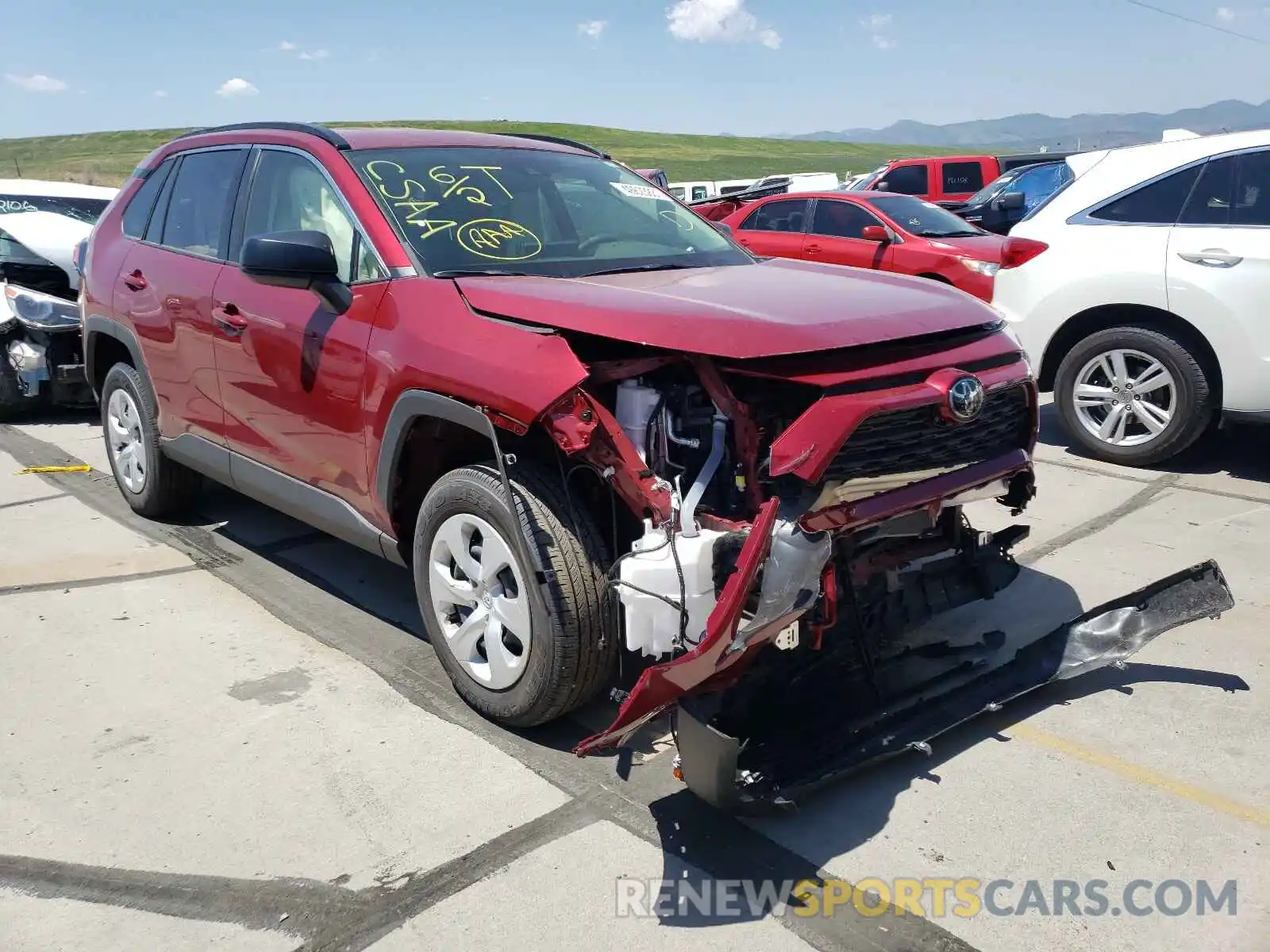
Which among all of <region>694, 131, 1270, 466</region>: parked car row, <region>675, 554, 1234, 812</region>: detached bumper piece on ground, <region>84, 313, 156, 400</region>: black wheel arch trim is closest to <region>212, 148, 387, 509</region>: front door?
<region>84, 313, 156, 400</region>: black wheel arch trim

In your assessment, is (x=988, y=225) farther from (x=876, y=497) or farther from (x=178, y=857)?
(x=178, y=857)

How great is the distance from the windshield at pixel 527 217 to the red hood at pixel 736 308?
0.69ft

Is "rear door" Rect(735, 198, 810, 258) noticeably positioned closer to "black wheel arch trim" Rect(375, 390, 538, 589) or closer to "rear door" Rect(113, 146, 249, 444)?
"rear door" Rect(113, 146, 249, 444)

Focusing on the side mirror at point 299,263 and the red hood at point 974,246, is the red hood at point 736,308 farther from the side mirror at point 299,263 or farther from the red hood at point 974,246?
the red hood at point 974,246

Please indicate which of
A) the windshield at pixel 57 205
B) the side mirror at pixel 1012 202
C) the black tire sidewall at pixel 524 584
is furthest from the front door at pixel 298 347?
the side mirror at pixel 1012 202

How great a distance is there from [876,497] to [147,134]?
10856cm

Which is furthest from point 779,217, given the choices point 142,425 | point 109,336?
point 142,425

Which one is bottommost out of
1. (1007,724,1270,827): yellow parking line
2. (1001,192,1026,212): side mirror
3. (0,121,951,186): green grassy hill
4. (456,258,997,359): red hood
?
(1007,724,1270,827): yellow parking line

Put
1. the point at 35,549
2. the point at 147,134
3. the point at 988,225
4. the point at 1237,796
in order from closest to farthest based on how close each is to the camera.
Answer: the point at 1237,796 < the point at 35,549 < the point at 988,225 < the point at 147,134

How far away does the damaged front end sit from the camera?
107 inches

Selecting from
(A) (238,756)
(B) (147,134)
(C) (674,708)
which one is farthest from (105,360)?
(B) (147,134)

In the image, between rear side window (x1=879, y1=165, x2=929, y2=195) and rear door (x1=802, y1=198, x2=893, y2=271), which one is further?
rear side window (x1=879, y1=165, x2=929, y2=195)

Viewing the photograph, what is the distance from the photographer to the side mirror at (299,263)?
138 inches

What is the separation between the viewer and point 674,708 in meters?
2.78
